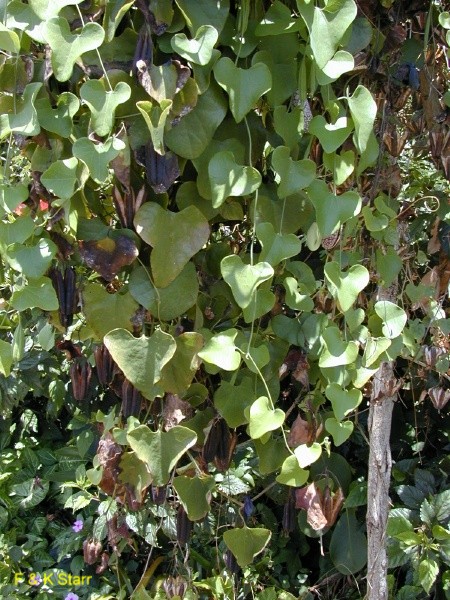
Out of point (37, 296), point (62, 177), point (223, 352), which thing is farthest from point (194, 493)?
point (62, 177)

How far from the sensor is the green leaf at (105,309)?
2.71ft

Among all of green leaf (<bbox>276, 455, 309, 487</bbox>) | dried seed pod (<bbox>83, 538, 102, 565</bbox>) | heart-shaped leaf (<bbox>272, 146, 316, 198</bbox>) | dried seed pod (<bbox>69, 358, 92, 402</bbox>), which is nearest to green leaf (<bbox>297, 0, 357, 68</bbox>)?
heart-shaped leaf (<bbox>272, 146, 316, 198</bbox>)

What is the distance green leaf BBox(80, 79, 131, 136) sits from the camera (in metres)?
0.71

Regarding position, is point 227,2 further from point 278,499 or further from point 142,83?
point 278,499

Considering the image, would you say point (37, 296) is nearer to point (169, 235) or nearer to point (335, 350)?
point (169, 235)

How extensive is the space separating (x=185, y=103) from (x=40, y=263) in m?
0.23

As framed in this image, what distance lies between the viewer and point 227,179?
761 millimetres

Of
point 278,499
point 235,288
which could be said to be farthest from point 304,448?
point 278,499

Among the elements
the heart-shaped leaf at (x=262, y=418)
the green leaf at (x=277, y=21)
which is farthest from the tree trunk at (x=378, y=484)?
the green leaf at (x=277, y=21)

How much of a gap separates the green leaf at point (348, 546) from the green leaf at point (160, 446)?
94 cm

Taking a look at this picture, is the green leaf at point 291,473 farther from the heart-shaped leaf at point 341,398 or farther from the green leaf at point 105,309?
the green leaf at point 105,309

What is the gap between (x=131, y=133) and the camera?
76 cm

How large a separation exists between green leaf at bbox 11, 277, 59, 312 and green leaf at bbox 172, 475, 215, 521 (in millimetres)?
266

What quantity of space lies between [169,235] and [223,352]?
141mm
